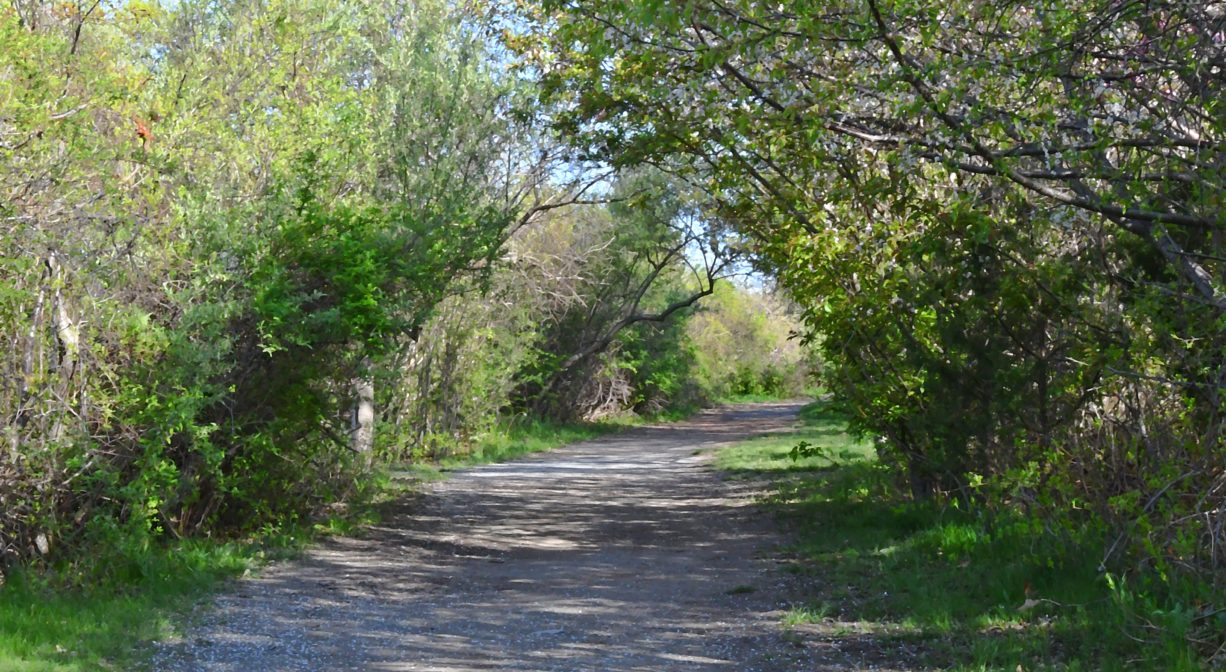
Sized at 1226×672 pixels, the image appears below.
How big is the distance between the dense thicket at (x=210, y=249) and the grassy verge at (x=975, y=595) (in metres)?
4.62

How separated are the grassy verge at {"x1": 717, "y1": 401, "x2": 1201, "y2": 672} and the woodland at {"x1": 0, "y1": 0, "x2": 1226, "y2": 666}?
0.42ft

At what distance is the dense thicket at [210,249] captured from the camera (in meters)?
8.98

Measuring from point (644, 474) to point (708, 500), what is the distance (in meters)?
4.85

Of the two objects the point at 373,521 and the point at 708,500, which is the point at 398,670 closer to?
the point at 373,521

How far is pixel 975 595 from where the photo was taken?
8750mm

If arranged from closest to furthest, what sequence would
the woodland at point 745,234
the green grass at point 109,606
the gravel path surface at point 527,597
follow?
1. the green grass at point 109,606
2. the gravel path surface at point 527,597
3. the woodland at point 745,234

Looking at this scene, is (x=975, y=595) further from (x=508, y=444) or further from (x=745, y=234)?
(x=508, y=444)

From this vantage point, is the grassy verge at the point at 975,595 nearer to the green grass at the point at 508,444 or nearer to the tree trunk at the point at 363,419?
the tree trunk at the point at 363,419

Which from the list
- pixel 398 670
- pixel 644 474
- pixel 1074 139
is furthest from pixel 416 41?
pixel 398 670

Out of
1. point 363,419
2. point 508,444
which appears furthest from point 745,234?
point 508,444

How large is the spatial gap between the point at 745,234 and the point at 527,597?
6.78 m

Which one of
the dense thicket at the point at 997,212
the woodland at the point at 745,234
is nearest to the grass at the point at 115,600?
the woodland at the point at 745,234

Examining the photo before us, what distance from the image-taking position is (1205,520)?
682cm

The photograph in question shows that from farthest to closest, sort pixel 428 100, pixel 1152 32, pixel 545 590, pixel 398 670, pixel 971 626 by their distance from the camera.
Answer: pixel 428 100, pixel 545 590, pixel 1152 32, pixel 971 626, pixel 398 670
